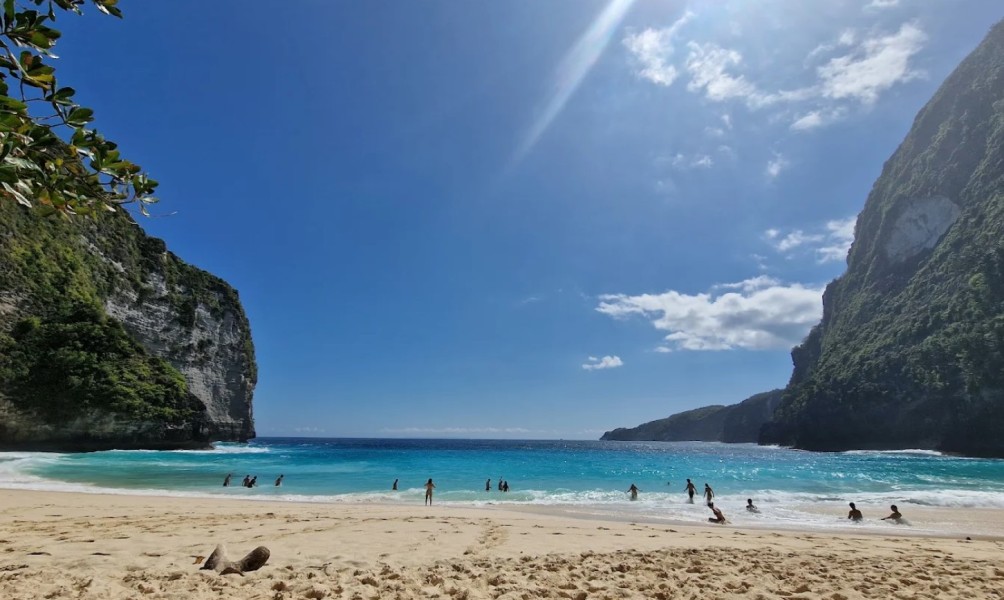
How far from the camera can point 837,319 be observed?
4407 inches

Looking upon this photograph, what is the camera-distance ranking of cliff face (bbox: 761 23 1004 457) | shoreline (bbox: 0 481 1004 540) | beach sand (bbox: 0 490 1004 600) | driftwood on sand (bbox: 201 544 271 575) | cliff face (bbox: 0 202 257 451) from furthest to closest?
cliff face (bbox: 761 23 1004 457)
cliff face (bbox: 0 202 257 451)
shoreline (bbox: 0 481 1004 540)
driftwood on sand (bbox: 201 544 271 575)
beach sand (bbox: 0 490 1004 600)

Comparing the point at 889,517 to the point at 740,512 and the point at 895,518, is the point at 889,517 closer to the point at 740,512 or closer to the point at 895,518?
the point at 895,518

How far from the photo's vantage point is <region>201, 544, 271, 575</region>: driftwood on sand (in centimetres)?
673

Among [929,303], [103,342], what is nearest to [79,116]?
[103,342]

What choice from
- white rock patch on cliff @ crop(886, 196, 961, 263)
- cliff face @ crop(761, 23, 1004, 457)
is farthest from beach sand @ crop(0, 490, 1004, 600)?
white rock patch on cliff @ crop(886, 196, 961, 263)

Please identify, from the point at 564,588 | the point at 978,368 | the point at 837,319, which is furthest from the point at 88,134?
the point at 837,319

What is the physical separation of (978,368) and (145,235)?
113 m

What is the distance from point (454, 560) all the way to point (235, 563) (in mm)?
3377

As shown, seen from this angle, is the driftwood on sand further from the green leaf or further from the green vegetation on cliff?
the green vegetation on cliff

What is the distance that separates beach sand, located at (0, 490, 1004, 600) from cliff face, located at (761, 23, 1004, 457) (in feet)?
242

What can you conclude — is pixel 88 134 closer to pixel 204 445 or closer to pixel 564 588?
pixel 564 588

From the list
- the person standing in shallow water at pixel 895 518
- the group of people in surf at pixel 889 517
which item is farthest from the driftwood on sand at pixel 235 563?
the person standing in shallow water at pixel 895 518

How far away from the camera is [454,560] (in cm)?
823

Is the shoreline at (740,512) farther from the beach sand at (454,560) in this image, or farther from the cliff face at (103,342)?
the cliff face at (103,342)
